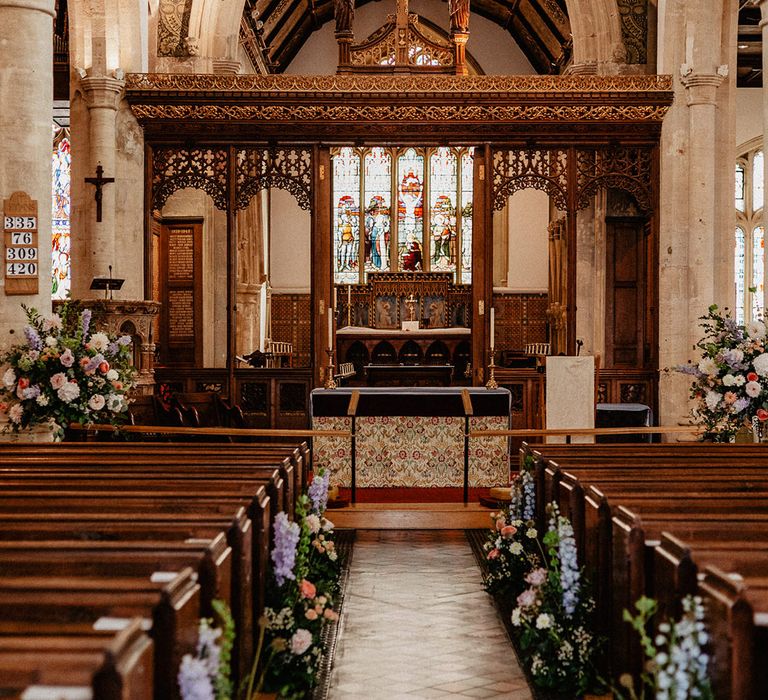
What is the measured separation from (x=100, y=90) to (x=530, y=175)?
4.40 meters

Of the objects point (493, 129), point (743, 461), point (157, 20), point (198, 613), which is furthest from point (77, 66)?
point (198, 613)

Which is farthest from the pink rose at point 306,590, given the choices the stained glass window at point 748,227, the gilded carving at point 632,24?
the stained glass window at point 748,227

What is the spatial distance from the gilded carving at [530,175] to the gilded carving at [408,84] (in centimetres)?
66

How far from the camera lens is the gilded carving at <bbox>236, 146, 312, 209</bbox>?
10508 millimetres

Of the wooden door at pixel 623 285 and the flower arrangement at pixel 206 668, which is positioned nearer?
the flower arrangement at pixel 206 668

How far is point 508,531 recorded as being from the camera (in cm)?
489

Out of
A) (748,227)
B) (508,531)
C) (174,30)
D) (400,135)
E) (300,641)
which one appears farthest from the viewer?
(748,227)

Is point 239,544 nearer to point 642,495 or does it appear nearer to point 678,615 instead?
point 678,615

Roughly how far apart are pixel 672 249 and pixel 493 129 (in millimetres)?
2184

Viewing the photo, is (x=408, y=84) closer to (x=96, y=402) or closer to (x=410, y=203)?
(x=96, y=402)

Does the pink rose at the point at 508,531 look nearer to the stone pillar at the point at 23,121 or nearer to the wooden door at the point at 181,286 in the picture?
the stone pillar at the point at 23,121

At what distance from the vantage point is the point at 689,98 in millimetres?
10062

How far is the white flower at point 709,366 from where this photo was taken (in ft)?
22.1

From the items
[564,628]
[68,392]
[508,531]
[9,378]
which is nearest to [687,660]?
[564,628]
